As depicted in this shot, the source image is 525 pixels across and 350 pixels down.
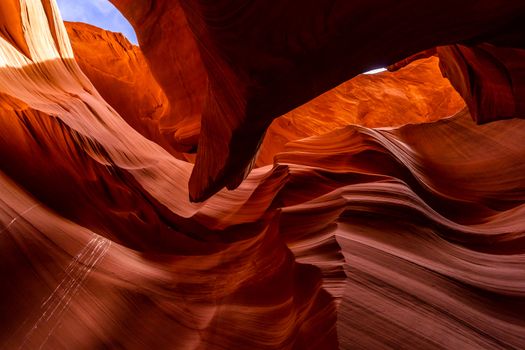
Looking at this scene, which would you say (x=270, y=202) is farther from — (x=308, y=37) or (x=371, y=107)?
(x=371, y=107)

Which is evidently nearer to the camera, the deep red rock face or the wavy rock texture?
the wavy rock texture

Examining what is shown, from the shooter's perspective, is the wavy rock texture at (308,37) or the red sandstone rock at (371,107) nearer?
the wavy rock texture at (308,37)

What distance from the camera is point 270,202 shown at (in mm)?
4680

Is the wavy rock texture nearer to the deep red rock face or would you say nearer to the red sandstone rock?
the deep red rock face

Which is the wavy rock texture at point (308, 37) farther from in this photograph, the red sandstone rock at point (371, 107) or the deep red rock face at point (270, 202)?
the red sandstone rock at point (371, 107)

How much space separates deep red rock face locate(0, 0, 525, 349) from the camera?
223cm

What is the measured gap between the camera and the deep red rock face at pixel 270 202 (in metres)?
2.23

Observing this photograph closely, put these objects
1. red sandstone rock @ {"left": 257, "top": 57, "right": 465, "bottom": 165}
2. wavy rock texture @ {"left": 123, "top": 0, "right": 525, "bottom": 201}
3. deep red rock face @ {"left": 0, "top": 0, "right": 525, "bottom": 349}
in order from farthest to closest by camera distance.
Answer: red sandstone rock @ {"left": 257, "top": 57, "right": 465, "bottom": 165}, deep red rock face @ {"left": 0, "top": 0, "right": 525, "bottom": 349}, wavy rock texture @ {"left": 123, "top": 0, "right": 525, "bottom": 201}

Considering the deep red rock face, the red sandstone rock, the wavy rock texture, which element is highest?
the wavy rock texture

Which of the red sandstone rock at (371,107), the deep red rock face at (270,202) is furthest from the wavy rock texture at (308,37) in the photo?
the red sandstone rock at (371,107)

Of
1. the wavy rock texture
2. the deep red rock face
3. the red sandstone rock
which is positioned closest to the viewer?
the wavy rock texture

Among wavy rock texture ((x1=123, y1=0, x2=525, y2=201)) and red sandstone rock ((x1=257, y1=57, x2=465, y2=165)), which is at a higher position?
wavy rock texture ((x1=123, y1=0, x2=525, y2=201))

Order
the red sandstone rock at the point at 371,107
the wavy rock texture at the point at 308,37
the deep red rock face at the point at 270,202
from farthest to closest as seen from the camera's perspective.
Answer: the red sandstone rock at the point at 371,107 < the deep red rock face at the point at 270,202 < the wavy rock texture at the point at 308,37

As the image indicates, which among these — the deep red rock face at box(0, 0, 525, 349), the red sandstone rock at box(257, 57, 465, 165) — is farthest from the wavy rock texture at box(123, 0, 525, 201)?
the red sandstone rock at box(257, 57, 465, 165)
